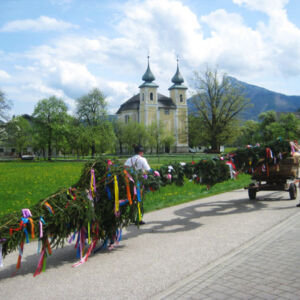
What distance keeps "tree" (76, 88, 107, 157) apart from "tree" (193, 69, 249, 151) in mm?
21873

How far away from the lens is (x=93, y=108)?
6347cm

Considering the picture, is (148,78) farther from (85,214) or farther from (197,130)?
(85,214)

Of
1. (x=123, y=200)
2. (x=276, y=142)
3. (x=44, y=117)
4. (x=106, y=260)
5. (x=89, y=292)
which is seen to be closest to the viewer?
(x=89, y=292)

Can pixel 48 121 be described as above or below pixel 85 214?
above

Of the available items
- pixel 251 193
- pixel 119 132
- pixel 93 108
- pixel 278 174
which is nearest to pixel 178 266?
pixel 278 174

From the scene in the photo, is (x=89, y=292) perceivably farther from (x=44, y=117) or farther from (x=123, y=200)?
(x=44, y=117)

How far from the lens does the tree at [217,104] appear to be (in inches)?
1788

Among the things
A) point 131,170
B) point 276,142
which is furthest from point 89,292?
point 276,142

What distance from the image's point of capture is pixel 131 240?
651 cm

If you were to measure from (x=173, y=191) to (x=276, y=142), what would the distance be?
5.16 metres

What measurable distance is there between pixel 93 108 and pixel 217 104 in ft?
84.6

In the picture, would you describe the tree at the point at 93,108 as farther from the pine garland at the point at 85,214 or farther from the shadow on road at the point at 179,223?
the pine garland at the point at 85,214

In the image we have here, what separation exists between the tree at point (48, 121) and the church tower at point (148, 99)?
40111 millimetres

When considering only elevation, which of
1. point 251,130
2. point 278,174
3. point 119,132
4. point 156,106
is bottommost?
point 278,174
